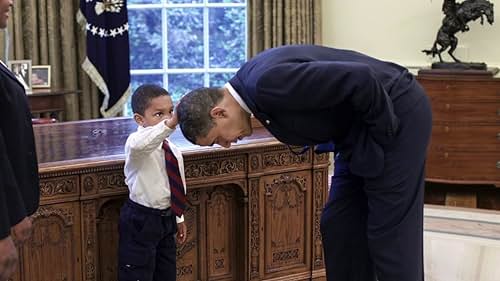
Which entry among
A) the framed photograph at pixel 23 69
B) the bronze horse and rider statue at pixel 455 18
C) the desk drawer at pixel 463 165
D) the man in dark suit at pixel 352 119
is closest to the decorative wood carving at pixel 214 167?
the man in dark suit at pixel 352 119

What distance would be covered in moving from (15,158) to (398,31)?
4253 millimetres

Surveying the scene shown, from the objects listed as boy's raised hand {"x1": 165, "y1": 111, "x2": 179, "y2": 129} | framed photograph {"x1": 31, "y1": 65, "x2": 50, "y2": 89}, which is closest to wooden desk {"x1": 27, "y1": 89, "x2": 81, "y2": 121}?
framed photograph {"x1": 31, "y1": 65, "x2": 50, "y2": 89}

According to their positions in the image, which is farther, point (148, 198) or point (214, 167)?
point (214, 167)

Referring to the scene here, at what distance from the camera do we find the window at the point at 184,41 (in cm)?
561

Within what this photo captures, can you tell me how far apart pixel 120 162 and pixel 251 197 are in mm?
624

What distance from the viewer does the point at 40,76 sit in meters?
4.84

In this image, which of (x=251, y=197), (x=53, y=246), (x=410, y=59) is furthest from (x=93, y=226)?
(x=410, y=59)

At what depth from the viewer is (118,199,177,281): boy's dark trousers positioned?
2592 mm

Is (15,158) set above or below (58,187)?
above

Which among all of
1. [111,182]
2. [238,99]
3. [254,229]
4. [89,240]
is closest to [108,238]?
[89,240]

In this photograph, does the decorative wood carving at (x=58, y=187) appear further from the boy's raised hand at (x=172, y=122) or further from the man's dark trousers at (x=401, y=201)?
the man's dark trousers at (x=401, y=201)

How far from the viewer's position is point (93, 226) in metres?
2.66

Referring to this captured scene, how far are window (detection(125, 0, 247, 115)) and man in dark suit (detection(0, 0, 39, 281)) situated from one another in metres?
3.57

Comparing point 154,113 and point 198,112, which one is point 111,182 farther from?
point 198,112
